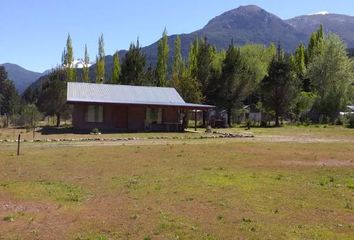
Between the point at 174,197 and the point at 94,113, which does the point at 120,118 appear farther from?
→ the point at 174,197

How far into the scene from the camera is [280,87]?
5688 centimetres

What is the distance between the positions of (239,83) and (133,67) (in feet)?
48.2

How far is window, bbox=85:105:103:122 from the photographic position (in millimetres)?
43469

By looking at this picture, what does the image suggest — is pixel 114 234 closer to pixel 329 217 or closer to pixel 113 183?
pixel 329 217

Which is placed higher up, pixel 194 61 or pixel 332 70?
pixel 194 61

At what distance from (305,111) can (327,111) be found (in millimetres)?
4049

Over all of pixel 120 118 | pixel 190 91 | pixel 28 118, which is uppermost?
pixel 190 91

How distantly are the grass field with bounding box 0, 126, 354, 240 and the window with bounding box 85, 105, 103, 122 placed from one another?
22342 mm

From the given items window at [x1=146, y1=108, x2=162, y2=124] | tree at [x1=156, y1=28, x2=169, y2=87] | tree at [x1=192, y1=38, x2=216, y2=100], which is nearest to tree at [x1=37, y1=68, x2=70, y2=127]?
window at [x1=146, y1=108, x2=162, y2=124]

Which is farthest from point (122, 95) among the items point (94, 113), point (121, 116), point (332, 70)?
point (332, 70)

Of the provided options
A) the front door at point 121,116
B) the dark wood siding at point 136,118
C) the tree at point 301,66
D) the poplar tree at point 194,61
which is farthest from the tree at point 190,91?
the tree at point 301,66

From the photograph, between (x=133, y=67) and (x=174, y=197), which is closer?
(x=174, y=197)

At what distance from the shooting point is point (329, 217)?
9.97 metres

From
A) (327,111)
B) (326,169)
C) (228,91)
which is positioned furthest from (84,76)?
(326,169)
